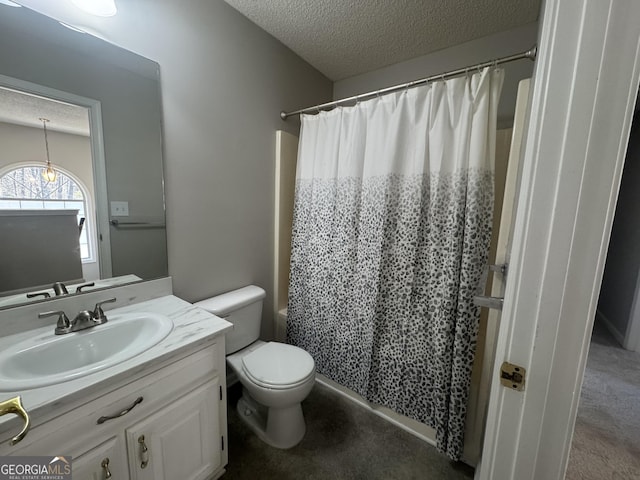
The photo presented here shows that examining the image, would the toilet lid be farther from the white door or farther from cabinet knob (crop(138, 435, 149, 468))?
the white door

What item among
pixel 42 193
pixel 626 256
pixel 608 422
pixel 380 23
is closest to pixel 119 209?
pixel 42 193

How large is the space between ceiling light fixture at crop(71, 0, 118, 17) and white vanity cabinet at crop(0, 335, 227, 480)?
143 centimetres

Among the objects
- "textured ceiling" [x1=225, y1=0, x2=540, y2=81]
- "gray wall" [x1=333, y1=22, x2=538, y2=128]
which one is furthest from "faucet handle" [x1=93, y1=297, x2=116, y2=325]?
"gray wall" [x1=333, y1=22, x2=538, y2=128]

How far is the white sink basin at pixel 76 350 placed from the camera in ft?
2.53

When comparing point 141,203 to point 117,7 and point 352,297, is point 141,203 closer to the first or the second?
point 117,7

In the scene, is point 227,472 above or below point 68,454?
below

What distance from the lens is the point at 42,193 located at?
1.04 meters

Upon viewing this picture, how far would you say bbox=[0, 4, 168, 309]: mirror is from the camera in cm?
98

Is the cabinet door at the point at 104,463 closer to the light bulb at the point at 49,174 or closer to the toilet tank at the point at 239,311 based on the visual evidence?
the toilet tank at the point at 239,311

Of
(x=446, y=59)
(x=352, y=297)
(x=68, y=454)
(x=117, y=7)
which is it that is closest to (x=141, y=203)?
(x=117, y=7)

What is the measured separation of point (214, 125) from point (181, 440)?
156 centimetres

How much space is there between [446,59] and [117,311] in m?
2.48

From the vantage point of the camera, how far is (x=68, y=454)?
2.43 feet

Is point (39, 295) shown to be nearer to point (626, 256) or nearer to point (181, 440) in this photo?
point (181, 440)
